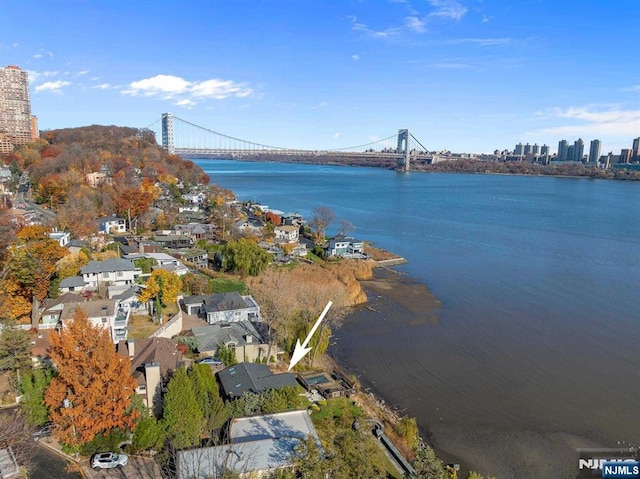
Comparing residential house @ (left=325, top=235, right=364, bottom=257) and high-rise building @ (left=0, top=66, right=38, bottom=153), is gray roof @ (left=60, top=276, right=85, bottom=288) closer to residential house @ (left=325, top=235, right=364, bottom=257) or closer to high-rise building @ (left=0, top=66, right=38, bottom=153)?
residential house @ (left=325, top=235, right=364, bottom=257)

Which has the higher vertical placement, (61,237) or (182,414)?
(61,237)

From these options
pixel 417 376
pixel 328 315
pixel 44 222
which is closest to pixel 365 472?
pixel 417 376

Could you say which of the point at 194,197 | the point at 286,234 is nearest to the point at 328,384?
the point at 286,234

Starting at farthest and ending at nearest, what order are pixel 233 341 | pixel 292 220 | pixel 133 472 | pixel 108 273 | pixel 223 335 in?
pixel 292 220 < pixel 108 273 < pixel 223 335 < pixel 233 341 < pixel 133 472

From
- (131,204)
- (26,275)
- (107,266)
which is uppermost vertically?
(131,204)

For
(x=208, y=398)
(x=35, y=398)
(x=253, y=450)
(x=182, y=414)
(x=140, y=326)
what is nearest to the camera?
(x=253, y=450)

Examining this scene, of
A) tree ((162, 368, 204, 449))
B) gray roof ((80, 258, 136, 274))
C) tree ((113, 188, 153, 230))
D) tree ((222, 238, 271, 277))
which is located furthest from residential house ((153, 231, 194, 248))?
tree ((162, 368, 204, 449))

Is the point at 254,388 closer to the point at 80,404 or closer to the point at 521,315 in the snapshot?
the point at 80,404

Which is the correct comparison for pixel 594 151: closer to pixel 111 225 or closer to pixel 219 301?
pixel 111 225

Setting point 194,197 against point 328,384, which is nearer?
point 328,384
